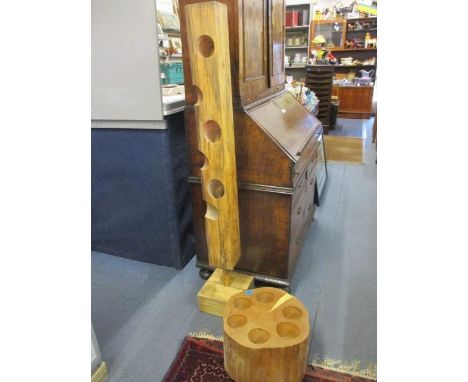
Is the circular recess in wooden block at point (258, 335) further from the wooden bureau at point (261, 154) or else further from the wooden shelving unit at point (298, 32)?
the wooden shelving unit at point (298, 32)

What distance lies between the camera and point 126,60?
1634mm

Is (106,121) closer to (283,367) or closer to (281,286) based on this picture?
(281,286)

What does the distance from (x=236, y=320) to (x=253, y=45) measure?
1.30 meters

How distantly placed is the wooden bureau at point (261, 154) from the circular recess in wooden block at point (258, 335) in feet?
1.73

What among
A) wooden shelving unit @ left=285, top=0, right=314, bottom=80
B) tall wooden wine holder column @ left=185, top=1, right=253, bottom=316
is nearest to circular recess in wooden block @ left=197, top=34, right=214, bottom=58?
tall wooden wine holder column @ left=185, top=1, right=253, bottom=316

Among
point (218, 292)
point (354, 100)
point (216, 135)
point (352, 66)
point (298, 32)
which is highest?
point (298, 32)

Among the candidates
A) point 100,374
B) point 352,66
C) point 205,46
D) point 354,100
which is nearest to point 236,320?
point 100,374

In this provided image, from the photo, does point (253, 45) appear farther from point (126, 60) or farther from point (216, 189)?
point (216, 189)

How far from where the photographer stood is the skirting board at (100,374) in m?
1.30

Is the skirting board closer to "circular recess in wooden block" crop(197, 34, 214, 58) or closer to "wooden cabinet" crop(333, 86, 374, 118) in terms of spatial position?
"circular recess in wooden block" crop(197, 34, 214, 58)

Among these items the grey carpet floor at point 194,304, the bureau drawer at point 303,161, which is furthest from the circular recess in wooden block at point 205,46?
the grey carpet floor at point 194,304

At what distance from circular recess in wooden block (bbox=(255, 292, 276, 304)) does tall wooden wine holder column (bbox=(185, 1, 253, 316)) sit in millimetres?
200
